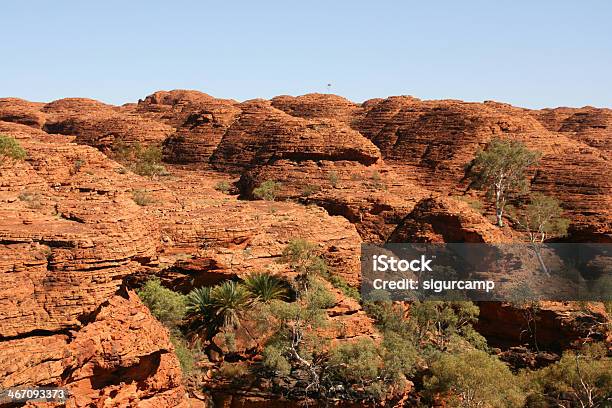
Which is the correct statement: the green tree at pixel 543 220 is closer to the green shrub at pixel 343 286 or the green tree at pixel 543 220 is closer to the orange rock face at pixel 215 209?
the orange rock face at pixel 215 209

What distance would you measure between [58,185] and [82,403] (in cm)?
1491

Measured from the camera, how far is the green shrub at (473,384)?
693 inches

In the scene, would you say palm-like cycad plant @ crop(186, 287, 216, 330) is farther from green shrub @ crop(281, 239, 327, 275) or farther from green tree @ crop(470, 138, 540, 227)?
green tree @ crop(470, 138, 540, 227)

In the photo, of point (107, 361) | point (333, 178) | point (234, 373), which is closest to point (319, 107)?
point (333, 178)

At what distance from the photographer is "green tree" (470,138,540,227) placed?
3719cm

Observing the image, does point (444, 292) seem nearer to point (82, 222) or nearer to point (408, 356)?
point (408, 356)

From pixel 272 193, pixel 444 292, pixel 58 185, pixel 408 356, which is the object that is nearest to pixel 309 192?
pixel 272 193

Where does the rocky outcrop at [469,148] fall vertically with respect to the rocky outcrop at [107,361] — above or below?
above

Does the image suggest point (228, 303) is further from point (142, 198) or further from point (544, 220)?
point (544, 220)

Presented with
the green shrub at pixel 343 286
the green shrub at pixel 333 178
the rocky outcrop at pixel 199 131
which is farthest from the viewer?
the rocky outcrop at pixel 199 131

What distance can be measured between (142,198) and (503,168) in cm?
2241

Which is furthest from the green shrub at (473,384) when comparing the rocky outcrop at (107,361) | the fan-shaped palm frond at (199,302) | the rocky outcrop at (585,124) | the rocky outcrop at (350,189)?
the rocky outcrop at (585,124)

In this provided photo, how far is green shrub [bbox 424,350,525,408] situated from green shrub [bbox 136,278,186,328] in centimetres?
786

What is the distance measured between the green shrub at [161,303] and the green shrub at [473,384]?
7858mm
